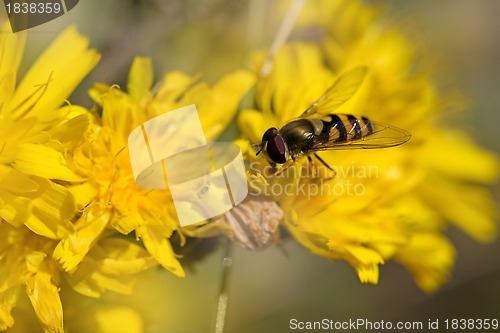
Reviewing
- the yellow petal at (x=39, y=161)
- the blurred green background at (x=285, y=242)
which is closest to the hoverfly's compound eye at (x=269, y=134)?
the blurred green background at (x=285, y=242)

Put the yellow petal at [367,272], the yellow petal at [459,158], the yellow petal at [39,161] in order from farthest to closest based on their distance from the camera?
the yellow petal at [459,158] < the yellow petal at [367,272] < the yellow petal at [39,161]

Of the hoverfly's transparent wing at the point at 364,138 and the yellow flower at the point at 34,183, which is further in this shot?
the hoverfly's transparent wing at the point at 364,138

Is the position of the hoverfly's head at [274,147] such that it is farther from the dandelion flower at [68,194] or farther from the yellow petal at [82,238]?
the yellow petal at [82,238]

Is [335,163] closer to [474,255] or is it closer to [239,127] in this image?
[239,127]

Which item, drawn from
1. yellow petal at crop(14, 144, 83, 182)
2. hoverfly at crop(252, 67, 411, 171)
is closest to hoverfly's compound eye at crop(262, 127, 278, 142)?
hoverfly at crop(252, 67, 411, 171)

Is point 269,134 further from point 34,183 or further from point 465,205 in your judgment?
point 465,205

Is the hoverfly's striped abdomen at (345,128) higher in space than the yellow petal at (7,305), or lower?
higher
